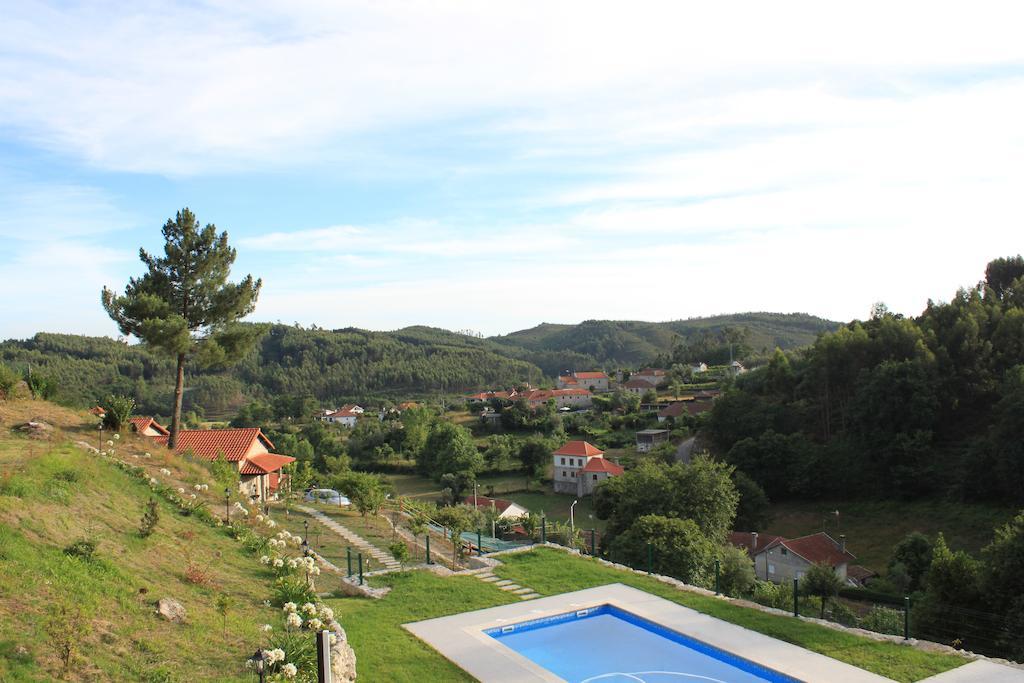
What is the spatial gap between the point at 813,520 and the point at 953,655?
28129 millimetres

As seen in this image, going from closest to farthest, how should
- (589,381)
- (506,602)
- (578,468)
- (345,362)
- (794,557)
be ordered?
1. (506,602)
2. (794,557)
3. (578,468)
4. (589,381)
5. (345,362)

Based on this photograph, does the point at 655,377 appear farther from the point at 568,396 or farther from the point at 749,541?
the point at 749,541

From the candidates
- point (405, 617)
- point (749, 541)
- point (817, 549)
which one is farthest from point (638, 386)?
point (405, 617)

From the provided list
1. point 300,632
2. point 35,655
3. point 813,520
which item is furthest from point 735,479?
point 35,655

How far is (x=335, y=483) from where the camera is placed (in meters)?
20.9

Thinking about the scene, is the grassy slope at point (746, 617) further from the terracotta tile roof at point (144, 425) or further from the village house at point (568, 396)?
the village house at point (568, 396)

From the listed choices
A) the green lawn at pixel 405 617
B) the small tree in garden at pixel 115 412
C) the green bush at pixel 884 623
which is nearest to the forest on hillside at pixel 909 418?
the green bush at pixel 884 623

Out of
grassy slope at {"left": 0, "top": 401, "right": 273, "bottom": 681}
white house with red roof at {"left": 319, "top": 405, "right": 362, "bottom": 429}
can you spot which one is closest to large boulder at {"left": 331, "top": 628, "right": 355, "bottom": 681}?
grassy slope at {"left": 0, "top": 401, "right": 273, "bottom": 681}

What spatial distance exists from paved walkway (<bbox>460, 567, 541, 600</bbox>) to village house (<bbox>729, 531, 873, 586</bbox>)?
49.5 feet

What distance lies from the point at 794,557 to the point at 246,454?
19703 mm

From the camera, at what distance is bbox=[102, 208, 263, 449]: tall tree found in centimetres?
1719

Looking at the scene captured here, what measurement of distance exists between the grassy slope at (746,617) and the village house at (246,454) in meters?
11.5

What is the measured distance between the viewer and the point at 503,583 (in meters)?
12.4

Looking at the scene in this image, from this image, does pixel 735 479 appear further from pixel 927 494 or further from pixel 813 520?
pixel 927 494
